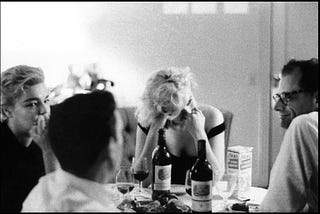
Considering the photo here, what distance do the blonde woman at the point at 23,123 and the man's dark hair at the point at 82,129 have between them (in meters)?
0.61

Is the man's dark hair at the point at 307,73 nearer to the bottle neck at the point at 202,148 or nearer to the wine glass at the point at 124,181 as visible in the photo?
the bottle neck at the point at 202,148

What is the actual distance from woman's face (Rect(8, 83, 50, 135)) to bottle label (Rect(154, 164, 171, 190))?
48 cm

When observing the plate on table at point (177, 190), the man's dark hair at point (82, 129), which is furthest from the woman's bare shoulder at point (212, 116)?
the man's dark hair at point (82, 129)

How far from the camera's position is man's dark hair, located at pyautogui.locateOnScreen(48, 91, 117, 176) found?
3.38 ft

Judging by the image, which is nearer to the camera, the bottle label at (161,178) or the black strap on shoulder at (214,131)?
the bottle label at (161,178)

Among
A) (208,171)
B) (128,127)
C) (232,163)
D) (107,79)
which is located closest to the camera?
(208,171)

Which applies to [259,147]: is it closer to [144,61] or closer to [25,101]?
[144,61]

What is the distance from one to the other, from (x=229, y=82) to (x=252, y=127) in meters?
0.45

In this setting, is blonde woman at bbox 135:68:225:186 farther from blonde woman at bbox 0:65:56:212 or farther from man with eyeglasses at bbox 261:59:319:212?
man with eyeglasses at bbox 261:59:319:212

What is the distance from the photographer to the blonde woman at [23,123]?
5.39ft

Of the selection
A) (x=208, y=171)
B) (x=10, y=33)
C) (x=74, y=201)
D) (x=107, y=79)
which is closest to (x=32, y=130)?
(x=208, y=171)

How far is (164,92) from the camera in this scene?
226 centimetres

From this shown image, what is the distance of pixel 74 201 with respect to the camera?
97cm

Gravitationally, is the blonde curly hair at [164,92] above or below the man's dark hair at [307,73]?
below
